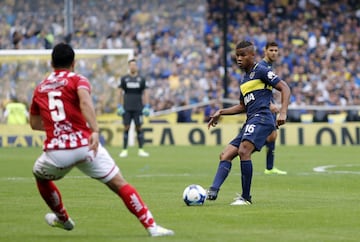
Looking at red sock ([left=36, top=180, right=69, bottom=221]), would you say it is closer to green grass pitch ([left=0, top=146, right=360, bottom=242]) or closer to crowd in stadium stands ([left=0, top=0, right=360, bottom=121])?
green grass pitch ([left=0, top=146, right=360, bottom=242])

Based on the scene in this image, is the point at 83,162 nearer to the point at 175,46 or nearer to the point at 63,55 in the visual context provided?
the point at 63,55

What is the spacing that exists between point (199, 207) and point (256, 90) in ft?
5.87

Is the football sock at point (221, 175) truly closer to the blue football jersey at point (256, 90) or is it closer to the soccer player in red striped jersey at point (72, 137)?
the blue football jersey at point (256, 90)

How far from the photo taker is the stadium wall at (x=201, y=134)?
3175cm

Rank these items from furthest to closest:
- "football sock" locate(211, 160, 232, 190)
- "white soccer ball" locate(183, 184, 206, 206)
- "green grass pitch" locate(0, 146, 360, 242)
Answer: "football sock" locate(211, 160, 232, 190) < "white soccer ball" locate(183, 184, 206, 206) < "green grass pitch" locate(0, 146, 360, 242)

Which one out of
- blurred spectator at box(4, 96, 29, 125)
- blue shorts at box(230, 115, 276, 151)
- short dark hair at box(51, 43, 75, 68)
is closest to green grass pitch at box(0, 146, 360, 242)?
blue shorts at box(230, 115, 276, 151)

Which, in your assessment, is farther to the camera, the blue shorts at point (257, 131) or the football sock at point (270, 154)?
the football sock at point (270, 154)

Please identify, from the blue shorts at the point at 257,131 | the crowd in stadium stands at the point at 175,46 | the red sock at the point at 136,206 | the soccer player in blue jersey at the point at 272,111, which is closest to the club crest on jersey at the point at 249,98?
the blue shorts at the point at 257,131

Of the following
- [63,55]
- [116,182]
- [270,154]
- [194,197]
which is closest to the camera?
[116,182]

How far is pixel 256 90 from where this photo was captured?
1355cm

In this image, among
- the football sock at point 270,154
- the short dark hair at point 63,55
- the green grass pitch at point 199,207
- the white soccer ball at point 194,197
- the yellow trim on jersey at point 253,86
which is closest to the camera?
the short dark hair at point 63,55

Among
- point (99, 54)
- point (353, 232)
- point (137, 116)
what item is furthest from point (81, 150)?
point (99, 54)

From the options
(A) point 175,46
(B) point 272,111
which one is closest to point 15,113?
(A) point 175,46

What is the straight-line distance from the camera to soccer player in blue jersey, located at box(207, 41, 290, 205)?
13164mm
